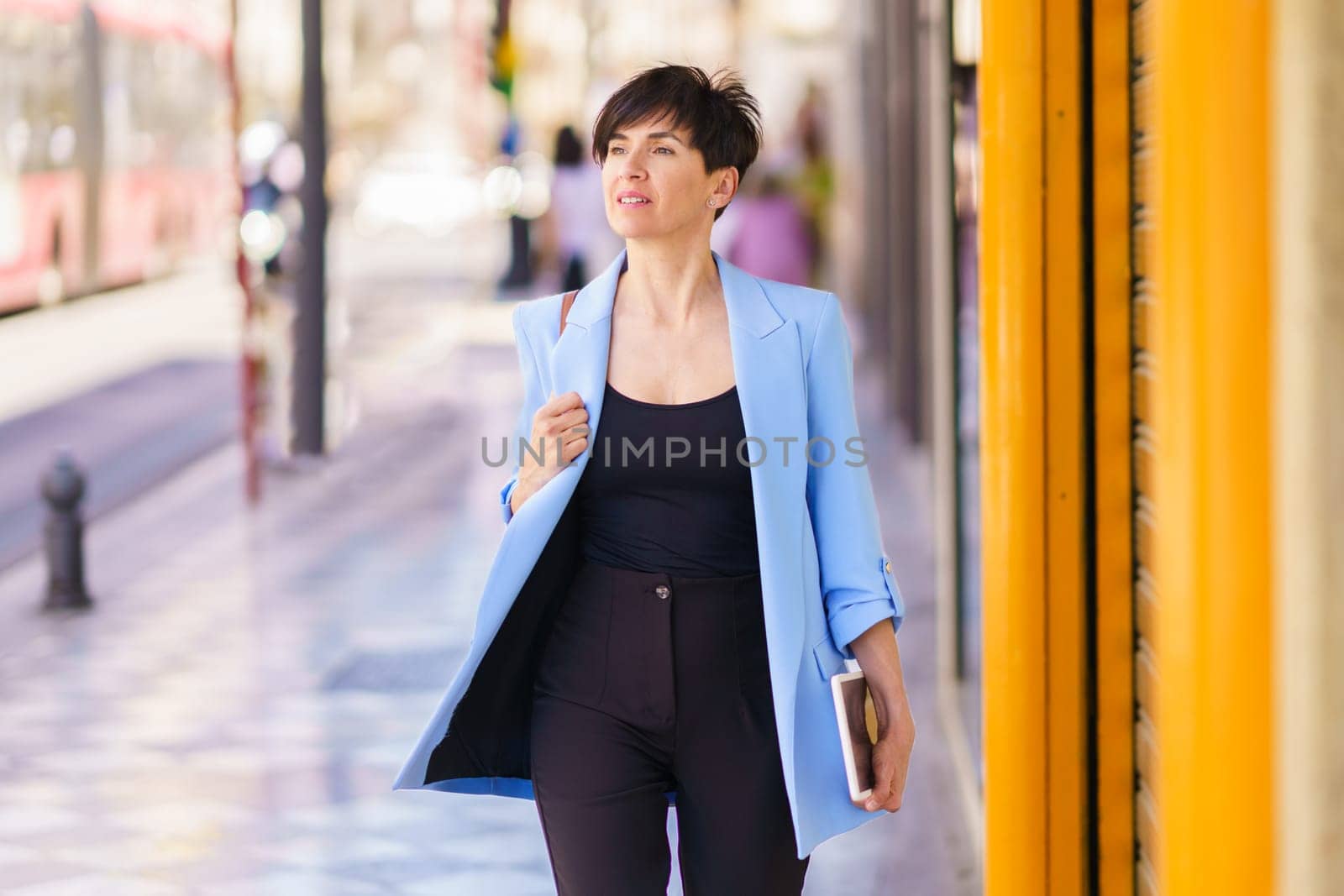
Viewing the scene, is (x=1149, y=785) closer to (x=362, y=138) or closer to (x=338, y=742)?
(x=338, y=742)

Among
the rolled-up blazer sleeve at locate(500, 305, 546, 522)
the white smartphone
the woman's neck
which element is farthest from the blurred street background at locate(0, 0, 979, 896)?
the white smartphone

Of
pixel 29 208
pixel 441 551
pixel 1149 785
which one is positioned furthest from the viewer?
pixel 29 208

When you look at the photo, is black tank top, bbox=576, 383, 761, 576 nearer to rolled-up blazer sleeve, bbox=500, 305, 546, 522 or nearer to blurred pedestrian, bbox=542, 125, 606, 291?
rolled-up blazer sleeve, bbox=500, 305, 546, 522

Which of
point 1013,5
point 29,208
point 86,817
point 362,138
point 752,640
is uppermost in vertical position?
point 362,138

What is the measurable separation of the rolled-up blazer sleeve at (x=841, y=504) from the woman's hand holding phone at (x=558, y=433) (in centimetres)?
34

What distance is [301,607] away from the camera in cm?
838

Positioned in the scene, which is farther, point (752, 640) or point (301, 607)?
point (301, 607)

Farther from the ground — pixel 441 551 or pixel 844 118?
pixel 844 118

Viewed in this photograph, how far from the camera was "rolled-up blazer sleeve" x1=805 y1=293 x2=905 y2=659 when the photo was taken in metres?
2.80

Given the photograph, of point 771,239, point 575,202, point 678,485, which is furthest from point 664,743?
point 575,202

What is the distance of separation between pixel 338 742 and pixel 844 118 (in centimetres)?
1693

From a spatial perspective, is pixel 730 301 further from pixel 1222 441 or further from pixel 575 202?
pixel 575 202

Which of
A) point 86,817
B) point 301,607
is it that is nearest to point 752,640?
point 86,817

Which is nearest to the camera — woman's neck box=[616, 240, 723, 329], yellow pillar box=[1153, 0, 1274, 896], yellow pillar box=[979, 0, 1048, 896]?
yellow pillar box=[1153, 0, 1274, 896]
